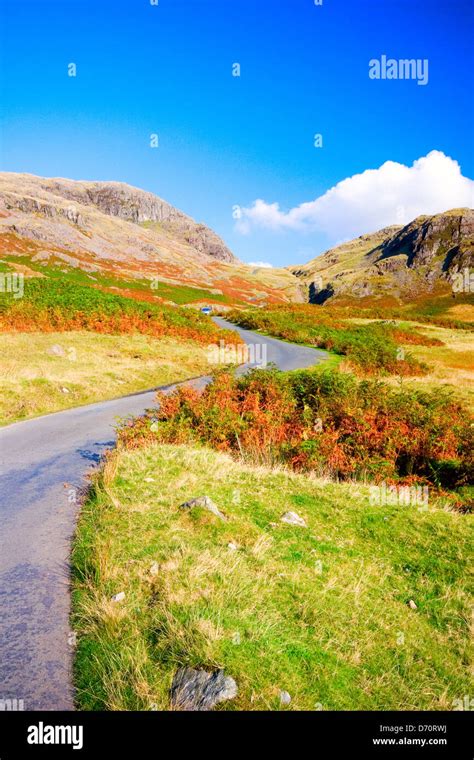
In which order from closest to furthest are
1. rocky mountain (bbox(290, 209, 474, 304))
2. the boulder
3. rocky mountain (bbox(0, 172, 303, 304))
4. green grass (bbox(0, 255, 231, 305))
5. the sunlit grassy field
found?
the boulder
the sunlit grassy field
green grass (bbox(0, 255, 231, 305))
rocky mountain (bbox(0, 172, 303, 304))
rocky mountain (bbox(290, 209, 474, 304))

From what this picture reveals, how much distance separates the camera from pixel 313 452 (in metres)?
10.5

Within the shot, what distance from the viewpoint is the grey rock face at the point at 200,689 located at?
3529mm

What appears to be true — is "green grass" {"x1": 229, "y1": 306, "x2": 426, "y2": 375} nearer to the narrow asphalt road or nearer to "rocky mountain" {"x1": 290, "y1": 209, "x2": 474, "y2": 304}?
the narrow asphalt road

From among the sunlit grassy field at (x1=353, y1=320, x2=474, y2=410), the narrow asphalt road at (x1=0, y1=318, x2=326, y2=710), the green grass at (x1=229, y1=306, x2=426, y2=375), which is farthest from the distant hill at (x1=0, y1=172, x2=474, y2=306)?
the narrow asphalt road at (x1=0, y1=318, x2=326, y2=710)

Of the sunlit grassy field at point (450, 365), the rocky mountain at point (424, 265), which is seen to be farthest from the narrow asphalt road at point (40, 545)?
the rocky mountain at point (424, 265)

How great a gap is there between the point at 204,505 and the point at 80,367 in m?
14.4

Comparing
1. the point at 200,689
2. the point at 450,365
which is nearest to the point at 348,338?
the point at 450,365

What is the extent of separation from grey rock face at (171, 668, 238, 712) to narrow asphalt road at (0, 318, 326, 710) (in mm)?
995

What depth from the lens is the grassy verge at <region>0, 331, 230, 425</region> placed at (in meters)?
14.9

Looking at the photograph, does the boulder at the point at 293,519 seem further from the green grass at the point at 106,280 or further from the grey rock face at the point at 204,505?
the green grass at the point at 106,280

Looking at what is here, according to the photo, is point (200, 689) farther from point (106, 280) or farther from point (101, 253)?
point (101, 253)

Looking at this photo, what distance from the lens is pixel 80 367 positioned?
62.8 feet
